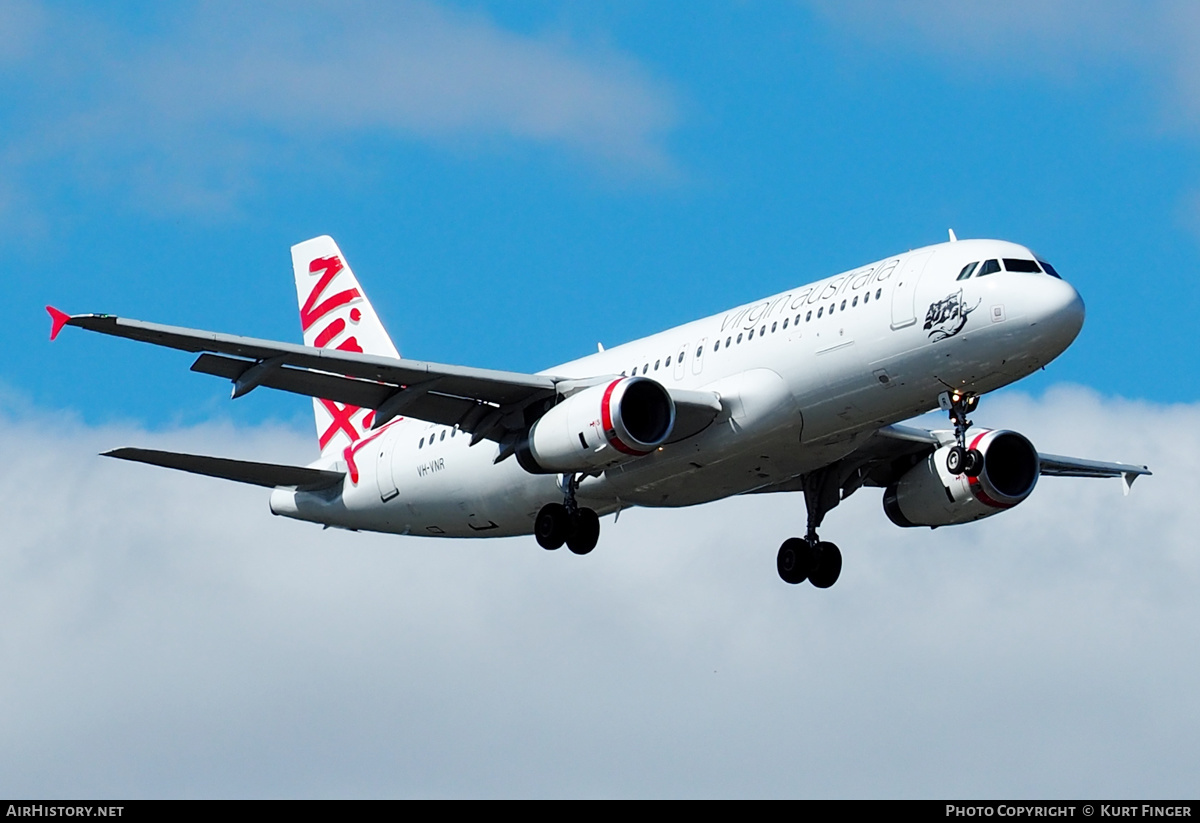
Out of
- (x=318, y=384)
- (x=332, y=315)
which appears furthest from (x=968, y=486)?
(x=332, y=315)

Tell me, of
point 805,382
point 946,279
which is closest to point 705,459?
point 805,382

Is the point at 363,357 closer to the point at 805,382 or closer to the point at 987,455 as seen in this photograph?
the point at 805,382

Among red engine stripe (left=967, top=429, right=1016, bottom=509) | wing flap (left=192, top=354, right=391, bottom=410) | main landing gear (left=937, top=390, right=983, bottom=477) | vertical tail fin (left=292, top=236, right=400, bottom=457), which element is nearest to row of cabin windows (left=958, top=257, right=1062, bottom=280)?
main landing gear (left=937, top=390, right=983, bottom=477)

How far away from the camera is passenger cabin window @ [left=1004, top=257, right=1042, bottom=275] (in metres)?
35.8

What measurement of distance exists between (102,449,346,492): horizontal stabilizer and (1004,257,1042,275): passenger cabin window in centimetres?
1809

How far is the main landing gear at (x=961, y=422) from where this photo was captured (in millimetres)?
36500

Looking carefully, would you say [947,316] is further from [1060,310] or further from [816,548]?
[816,548]

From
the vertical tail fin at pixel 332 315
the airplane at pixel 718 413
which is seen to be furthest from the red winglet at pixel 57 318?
the vertical tail fin at pixel 332 315

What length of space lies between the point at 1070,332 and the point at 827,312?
4590 millimetres

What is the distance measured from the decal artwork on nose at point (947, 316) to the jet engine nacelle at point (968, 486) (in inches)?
261

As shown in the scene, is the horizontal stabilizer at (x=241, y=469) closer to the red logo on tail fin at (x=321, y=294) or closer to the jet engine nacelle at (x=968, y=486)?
the red logo on tail fin at (x=321, y=294)

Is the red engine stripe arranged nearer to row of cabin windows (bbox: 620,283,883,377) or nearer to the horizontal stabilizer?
row of cabin windows (bbox: 620,283,883,377)

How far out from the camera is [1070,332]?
116 ft

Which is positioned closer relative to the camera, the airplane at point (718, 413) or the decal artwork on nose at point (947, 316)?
the decal artwork on nose at point (947, 316)
